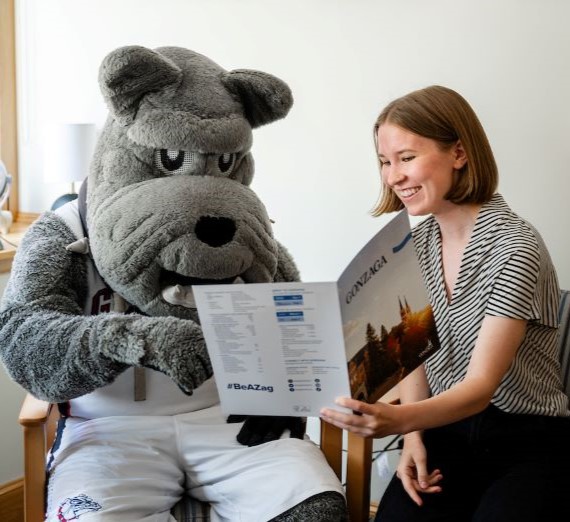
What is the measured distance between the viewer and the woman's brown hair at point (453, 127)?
4.83 feet

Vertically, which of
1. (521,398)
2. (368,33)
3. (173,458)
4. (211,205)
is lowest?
(173,458)

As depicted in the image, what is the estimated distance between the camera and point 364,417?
126cm

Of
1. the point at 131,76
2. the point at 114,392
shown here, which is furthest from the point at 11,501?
the point at 131,76

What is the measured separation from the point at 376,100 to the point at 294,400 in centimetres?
113

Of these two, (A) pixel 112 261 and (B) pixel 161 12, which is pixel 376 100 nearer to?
(B) pixel 161 12

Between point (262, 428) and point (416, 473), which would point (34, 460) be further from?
point (416, 473)

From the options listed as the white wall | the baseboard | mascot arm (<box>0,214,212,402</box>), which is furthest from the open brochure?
the baseboard

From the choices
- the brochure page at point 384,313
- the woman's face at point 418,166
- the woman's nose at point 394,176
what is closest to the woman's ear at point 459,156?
the woman's face at point 418,166

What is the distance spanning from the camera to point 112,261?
1477 millimetres

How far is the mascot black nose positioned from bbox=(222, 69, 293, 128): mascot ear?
0.97 ft

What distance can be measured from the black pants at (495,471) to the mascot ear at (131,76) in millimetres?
879

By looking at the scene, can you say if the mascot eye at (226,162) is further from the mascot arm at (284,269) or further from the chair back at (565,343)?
the chair back at (565,343)

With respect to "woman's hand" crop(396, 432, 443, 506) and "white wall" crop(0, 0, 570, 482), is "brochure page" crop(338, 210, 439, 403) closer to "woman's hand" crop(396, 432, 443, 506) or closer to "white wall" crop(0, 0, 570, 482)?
"woman's hand" crop(396, 432, 443, 506)

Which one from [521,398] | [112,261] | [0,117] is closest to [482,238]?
[521,398]
